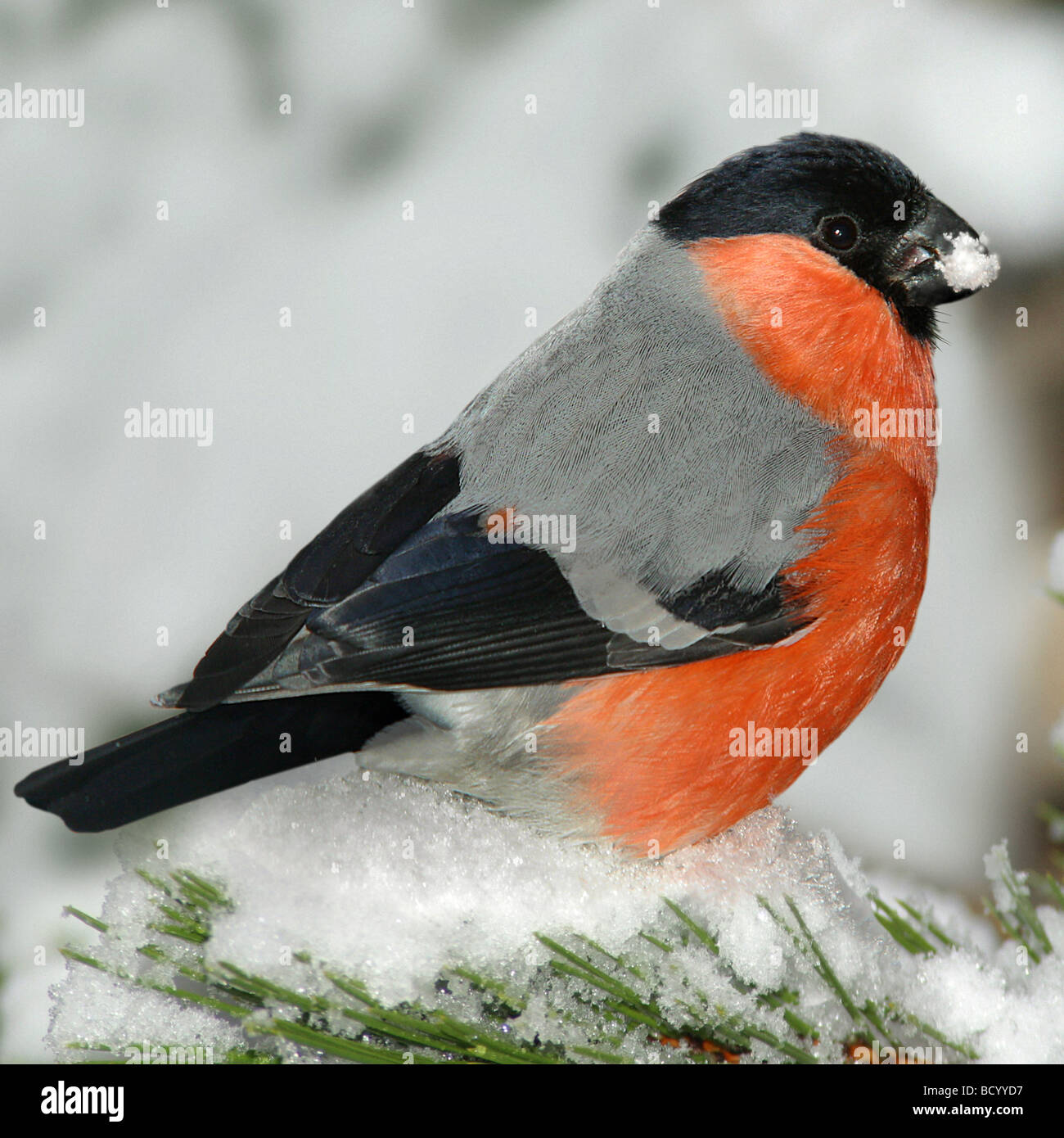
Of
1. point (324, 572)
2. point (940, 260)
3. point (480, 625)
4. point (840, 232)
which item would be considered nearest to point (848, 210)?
point (840, 232)

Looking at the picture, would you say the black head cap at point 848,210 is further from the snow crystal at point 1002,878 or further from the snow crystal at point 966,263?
the snow crystal at point 1002,878

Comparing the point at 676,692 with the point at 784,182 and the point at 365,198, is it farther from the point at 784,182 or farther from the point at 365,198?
the point at 365,198

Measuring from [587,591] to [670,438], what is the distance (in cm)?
29

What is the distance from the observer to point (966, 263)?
1.92 m

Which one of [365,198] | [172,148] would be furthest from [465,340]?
[172,148]

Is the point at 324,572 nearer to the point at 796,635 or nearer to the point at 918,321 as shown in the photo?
the point at 796,635

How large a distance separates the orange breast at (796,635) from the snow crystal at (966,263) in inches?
4.7

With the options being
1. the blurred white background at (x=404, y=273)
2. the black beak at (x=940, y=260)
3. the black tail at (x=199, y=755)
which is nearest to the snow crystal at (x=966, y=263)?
the black beak at (x=940, y=260)

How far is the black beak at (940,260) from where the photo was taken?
192 centimetres

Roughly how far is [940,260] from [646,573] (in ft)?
2.58

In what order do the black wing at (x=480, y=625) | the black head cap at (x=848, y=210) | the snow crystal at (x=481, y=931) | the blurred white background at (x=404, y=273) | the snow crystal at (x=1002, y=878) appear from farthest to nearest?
the blurred white background at (x=404, y=273), the black head cap at (x=848, y=210), the black wing at (x=480, y=625), the snow crystal at (x=1002, y=878), the snow crystal at (x=481, y=931)

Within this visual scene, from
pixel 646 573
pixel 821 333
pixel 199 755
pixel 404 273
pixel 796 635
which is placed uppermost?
pixel 404 273
